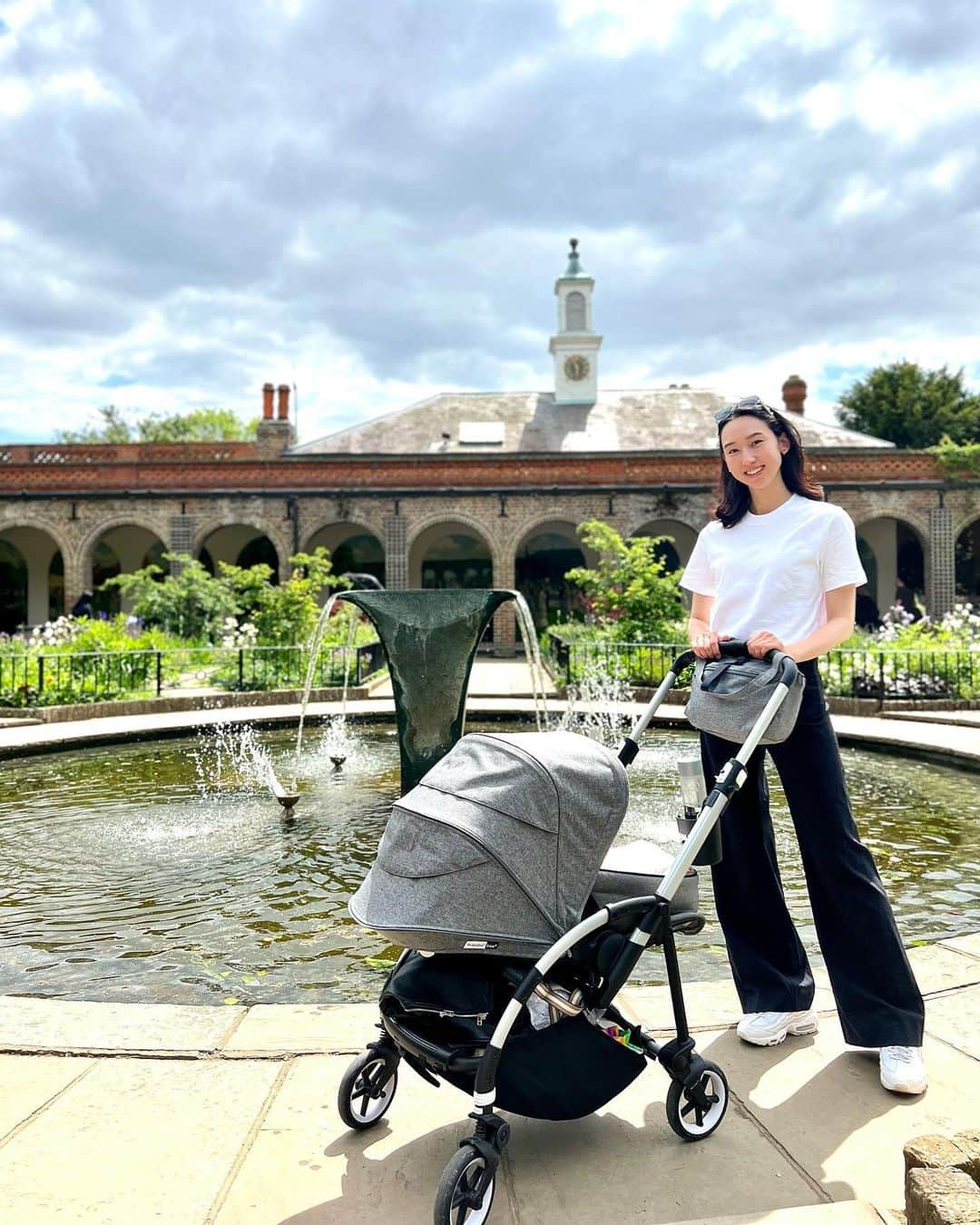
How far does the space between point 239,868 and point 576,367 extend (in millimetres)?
25176

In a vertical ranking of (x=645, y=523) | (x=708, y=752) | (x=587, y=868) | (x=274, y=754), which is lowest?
(x=274, y=754)

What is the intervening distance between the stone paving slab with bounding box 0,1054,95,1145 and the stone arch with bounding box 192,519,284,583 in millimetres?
23537

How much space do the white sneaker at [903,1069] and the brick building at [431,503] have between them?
20.3 metres

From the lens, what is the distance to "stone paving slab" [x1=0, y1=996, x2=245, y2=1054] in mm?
2643

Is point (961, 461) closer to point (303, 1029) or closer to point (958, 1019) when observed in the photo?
point (958, 1019)

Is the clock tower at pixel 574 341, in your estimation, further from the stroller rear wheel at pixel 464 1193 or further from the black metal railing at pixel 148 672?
the stroller rear wheel at pixel 464 1193

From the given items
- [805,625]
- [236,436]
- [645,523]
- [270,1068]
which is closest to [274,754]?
[270,1068]

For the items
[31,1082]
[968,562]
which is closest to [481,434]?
[968,562]

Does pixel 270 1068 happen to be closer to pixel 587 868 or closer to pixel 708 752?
pixel 587 868

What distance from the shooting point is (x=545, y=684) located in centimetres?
1507

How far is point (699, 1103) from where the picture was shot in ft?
7.00

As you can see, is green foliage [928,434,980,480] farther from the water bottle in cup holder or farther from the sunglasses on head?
the water bottle in cup holder

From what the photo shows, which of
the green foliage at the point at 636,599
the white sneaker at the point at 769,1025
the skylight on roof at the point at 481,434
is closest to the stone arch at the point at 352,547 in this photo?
the skylight on roof at the point at 481,434

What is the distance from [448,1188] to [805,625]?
169 centimetres
